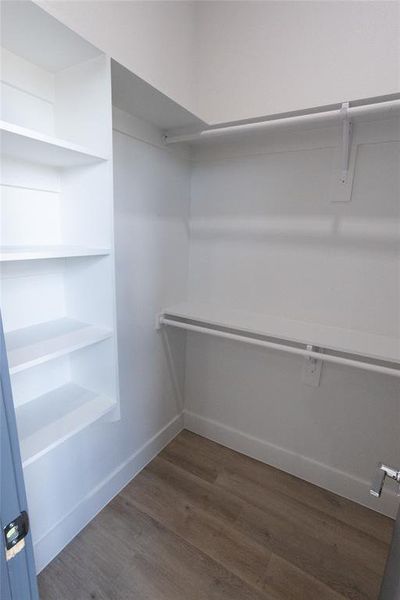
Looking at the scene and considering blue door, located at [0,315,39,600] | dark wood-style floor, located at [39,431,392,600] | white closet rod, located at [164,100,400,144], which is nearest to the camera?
blue door, located at [0,315,39,600]

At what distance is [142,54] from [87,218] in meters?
0.75

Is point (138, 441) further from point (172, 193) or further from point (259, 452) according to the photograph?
point (172, 193)

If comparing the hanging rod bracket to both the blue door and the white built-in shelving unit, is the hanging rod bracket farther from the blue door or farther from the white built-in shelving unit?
the blue door

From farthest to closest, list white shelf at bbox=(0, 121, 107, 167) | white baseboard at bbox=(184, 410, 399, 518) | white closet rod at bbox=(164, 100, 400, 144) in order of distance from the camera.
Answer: white baseboard at bbox=(184, 410, 399, 518)
white closet rod at bbox=(164, 100, 400, 144)
white shelf at bbox=(0, 121, 107, 167)

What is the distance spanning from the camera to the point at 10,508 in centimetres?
68

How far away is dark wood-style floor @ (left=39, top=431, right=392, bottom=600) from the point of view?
4.03 feet

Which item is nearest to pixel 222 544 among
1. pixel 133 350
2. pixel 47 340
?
pixel 133 350

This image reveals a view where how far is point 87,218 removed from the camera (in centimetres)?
107

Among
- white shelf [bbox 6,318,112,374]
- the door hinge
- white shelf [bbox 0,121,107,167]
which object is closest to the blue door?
the door hinge

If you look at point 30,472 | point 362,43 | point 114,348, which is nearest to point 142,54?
point 362,43

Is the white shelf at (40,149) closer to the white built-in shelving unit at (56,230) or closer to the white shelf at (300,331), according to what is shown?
the white built-in shelving unit at (56,230)

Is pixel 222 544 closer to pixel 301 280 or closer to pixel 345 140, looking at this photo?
pixel 301 280

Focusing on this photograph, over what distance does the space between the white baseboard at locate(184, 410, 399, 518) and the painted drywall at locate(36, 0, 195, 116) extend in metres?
1.99

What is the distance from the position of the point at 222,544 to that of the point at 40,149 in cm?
184
